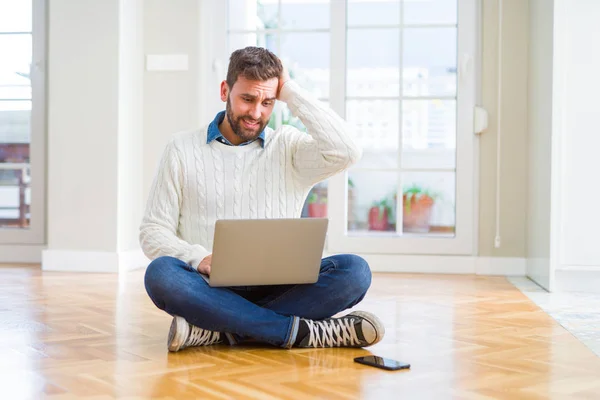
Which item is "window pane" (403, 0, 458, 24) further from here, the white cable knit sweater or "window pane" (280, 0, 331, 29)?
the white cable knit sweater

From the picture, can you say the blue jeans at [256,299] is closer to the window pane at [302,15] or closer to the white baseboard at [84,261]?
the white baseboard at [84,261]

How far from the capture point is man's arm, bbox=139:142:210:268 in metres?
2.53

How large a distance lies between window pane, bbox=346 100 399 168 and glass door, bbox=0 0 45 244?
2078mm

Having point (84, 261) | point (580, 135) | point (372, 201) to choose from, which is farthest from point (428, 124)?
point (84, 261)

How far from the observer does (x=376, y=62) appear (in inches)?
212

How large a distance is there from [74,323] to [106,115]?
7.68 feet

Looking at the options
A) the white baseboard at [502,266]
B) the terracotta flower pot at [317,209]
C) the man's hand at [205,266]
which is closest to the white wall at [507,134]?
the white baseboard at [502,266]

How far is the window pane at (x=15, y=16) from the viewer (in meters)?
5.58

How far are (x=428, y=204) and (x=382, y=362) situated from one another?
3.12 meters

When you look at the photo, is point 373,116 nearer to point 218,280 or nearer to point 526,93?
point 526,93

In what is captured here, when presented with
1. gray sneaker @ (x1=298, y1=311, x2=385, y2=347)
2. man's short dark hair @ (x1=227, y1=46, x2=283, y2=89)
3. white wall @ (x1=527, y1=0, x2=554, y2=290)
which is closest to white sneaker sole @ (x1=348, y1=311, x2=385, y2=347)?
gray sneaker @ (x1=298, y1=311, x2=385, y2=347)

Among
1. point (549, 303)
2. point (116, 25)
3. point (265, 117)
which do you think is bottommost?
point (549, 303)

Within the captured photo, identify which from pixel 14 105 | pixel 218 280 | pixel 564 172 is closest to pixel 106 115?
pixel 14 105

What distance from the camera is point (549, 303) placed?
12.5 feet
